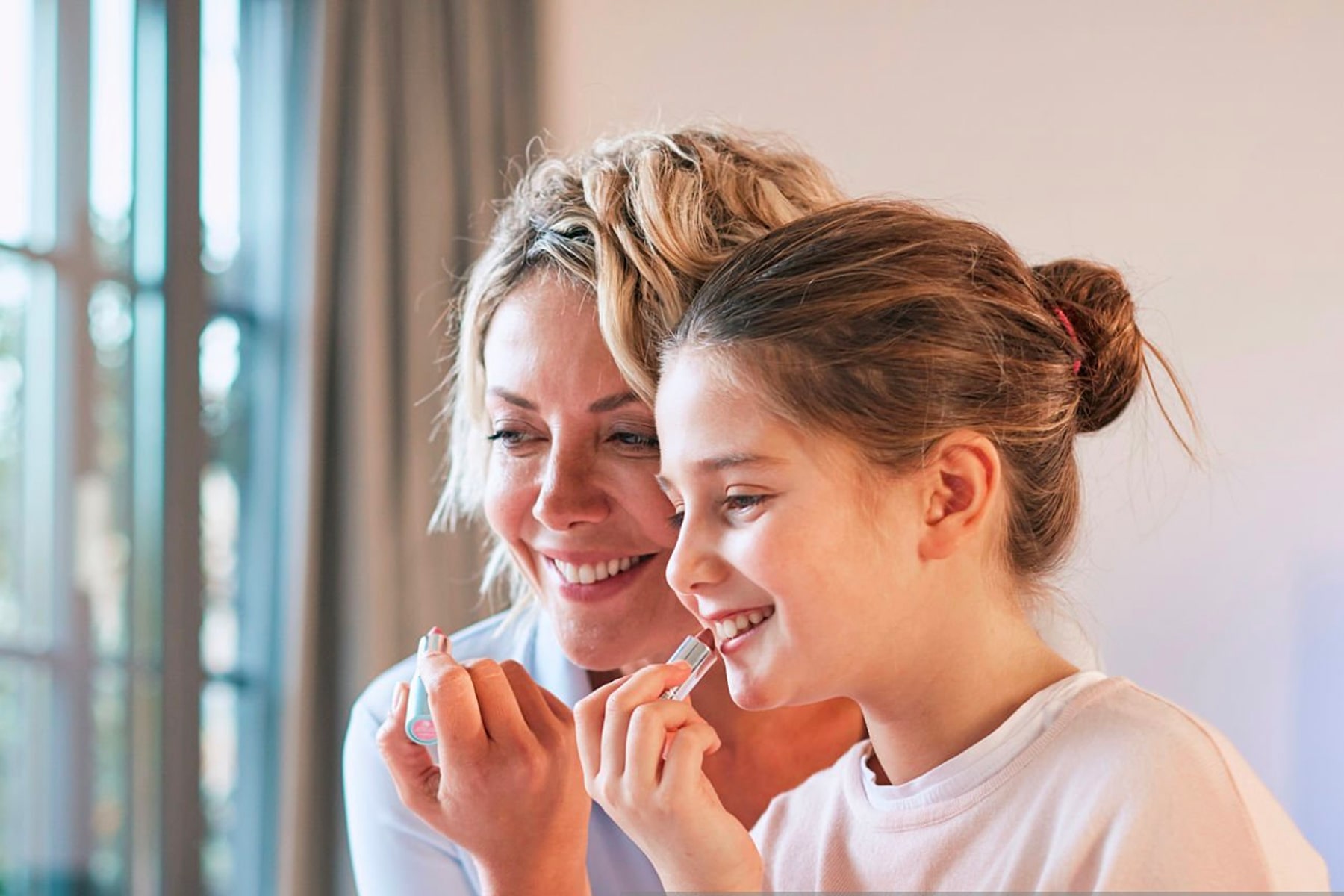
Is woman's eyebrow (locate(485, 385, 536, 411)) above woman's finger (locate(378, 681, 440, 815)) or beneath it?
above

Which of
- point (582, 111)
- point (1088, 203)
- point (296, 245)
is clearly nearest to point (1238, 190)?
point (1088, 203)

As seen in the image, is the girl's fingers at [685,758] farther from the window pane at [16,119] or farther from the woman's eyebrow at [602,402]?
the window pane at [16,119]

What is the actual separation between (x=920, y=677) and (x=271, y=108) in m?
2.29

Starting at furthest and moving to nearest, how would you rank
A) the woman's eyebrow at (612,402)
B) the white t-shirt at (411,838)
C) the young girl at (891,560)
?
the white t-shirt at (411,838) < the woman's eyebrow at (612,402) < the young girl at (891,560)

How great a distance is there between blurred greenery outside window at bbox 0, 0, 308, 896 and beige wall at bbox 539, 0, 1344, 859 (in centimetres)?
134

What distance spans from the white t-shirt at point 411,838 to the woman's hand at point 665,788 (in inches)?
15.1

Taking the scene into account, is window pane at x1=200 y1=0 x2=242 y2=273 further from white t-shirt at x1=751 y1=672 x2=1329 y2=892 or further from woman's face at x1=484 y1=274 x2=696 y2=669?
white t-shirt at x1=751 y1=672 x2=1329 y2=892

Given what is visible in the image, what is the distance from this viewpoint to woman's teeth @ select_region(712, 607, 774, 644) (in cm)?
107

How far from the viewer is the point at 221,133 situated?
2.92m

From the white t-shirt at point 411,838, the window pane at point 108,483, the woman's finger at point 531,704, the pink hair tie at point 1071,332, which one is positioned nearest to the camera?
the pink hair tie at point 1071,332

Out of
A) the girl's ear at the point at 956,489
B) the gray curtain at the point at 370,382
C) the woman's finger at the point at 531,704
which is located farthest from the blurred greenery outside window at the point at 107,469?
the girl's ear at the point at 956,489

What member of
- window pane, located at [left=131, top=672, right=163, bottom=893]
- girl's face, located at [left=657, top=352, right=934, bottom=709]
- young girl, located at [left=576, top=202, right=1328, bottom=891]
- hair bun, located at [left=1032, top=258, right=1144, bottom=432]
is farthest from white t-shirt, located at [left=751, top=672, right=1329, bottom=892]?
window pane, located at [left=131, top=672, right=163, bottom=893]

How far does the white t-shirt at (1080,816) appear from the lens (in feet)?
2.99

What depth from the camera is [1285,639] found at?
266 cm
